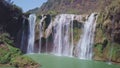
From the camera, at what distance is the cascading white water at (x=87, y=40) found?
147 ft

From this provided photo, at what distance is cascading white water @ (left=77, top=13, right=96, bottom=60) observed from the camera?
44672 mm

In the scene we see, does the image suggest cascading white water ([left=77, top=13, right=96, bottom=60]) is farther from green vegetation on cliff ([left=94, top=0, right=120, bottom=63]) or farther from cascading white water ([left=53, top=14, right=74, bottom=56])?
cascading white water ([left=53, top=14, right=74, bottom=56])

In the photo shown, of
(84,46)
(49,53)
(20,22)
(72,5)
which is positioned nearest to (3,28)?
(20,22)

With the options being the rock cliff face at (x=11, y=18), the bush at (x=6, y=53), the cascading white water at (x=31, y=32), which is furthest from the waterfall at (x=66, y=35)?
the bush at (x=6, y=53)

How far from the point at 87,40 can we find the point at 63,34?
524 cm

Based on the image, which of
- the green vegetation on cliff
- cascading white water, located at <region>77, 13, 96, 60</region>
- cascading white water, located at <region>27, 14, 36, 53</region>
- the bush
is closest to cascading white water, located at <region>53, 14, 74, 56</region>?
cascading white water, located at <region>77, 13, 96, 60</region>

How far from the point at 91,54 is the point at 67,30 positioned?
22.7 feet

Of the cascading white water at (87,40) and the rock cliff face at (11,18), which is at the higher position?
the rock cliff face at (11,18)

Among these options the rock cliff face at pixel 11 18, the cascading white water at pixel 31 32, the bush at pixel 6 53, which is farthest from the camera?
the cascading white water at pixel 31 32

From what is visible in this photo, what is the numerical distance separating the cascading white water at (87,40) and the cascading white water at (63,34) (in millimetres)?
2006

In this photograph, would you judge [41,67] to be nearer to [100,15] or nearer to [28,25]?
[100,15]

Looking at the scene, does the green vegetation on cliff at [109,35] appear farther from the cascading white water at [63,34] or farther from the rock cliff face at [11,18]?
the rock cliff face at [11,18]

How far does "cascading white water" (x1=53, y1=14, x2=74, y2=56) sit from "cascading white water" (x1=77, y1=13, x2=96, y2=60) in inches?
79.0

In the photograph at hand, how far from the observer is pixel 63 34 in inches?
1967
